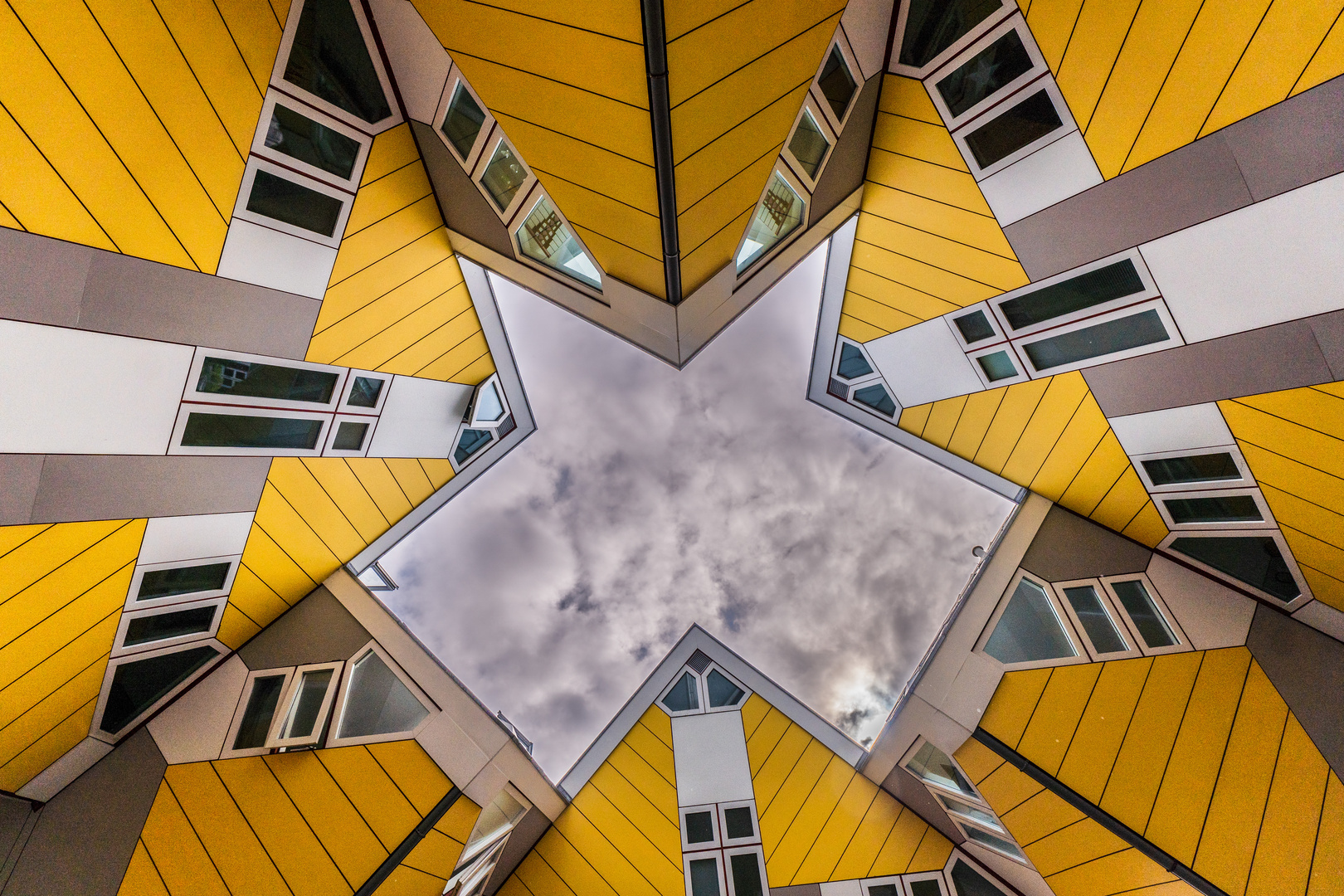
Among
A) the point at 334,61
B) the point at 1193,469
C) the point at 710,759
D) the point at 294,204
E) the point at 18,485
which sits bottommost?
the point at 710,759

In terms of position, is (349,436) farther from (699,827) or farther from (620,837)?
(699,827)

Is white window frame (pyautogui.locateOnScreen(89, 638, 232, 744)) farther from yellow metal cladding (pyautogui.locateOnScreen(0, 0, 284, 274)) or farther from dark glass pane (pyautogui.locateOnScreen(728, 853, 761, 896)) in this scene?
dark glass pane (pyautogui.locateOnScreen(728, 853, 761, 896))

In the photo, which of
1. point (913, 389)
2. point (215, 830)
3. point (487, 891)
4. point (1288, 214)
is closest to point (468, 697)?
point (215, 830)

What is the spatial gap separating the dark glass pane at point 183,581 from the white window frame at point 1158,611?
481 inches

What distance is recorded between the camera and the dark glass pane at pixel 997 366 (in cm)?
797

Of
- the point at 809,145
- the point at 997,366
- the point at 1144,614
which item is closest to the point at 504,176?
the point at 809,145

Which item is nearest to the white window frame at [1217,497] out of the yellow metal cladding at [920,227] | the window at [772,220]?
the yellow metal cladding at [920,227]

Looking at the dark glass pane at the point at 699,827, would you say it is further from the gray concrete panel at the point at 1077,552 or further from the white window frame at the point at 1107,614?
the gray concrete panel at the point at 1077,552

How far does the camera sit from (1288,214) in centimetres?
468

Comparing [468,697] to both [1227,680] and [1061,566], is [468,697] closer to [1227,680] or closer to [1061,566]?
[1061,566]

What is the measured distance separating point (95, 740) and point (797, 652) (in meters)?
13.6

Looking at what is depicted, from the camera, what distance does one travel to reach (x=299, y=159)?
5.63 m

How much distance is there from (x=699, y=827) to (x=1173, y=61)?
12.2 metres

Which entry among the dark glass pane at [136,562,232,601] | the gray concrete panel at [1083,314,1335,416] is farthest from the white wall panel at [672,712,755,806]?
the gray concrete panel at [1083,314,1335,416]
